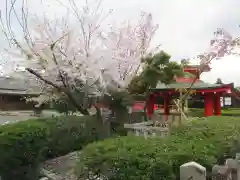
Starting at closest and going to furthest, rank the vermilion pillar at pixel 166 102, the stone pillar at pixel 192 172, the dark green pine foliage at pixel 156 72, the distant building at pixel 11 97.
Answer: the stone pillar at pixel 192 172 → the dark green pine foliage at pixel 156 72 → the vermilion pillar at pixel 166 102 → the distant building at pixel 11 97

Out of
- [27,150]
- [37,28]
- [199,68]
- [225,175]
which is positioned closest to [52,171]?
[27,150]

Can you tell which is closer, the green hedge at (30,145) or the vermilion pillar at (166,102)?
the green hedge at (30,145)

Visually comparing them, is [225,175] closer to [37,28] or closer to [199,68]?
[37,28]

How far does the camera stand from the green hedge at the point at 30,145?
5.83 m

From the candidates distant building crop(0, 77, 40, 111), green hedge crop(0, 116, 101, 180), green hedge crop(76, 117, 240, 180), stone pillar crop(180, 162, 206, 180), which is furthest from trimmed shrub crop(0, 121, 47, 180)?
distant building crop(0, 77, 40, 111)

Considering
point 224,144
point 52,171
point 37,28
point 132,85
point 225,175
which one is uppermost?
point 37,28

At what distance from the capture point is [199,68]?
538 inches

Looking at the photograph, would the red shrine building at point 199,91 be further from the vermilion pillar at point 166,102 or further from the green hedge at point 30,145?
the green hedge at point 30,145

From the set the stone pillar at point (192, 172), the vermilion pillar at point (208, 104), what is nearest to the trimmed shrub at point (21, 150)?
the stone pillar at point (192, 172)

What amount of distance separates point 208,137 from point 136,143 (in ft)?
6.01

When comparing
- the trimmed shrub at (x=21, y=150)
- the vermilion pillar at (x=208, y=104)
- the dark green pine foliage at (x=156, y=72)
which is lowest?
the trimmed shrub at (x=21, y=150)

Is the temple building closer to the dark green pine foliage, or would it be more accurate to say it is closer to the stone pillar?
the dark green pine foliage

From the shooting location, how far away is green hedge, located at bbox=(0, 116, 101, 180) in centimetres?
583

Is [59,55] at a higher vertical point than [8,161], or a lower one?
higher
